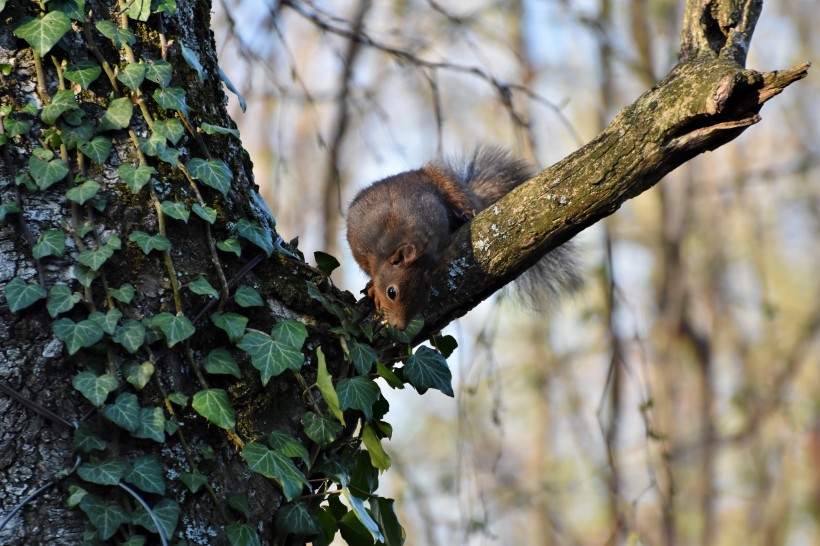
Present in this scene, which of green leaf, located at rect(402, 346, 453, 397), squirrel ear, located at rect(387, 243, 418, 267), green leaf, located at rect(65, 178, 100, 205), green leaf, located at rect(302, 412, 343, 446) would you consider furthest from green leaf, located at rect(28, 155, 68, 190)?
squirrel ear, located at rect(387, 243, 418, 267)

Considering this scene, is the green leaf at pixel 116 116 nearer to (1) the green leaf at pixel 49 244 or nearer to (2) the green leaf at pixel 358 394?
(1) the green leaf at pixel 49 244

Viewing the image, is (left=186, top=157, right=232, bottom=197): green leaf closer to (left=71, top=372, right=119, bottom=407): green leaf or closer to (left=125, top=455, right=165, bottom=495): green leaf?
(left=71, top=372, right=119, bottom=407): green leaf

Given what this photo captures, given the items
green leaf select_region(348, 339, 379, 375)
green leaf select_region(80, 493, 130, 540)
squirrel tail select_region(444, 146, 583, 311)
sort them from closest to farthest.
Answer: green leaf select_region(80, 493, 130, 540)
green leaf select_region(348, 339, 379, 375)
squirrel tail select_region(444, 146, 583, 311)

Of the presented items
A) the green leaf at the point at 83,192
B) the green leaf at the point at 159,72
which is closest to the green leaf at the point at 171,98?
the green leaf at the point at 159,72

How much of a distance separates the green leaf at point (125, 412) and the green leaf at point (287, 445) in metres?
0.26

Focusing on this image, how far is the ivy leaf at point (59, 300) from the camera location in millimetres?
1480

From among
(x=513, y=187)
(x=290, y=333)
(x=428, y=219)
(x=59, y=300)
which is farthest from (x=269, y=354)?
(x=513, y=187)

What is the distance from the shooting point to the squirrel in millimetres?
3088

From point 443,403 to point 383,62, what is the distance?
17.1ft

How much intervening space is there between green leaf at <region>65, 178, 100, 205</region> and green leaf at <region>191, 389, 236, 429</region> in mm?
412

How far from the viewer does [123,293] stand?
60.3 inches

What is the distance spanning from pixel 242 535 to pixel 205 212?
61 centimetres

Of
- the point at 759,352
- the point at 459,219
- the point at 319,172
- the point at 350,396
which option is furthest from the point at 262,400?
the point at 759,352

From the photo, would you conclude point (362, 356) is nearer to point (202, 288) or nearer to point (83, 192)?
point (202, 288)
